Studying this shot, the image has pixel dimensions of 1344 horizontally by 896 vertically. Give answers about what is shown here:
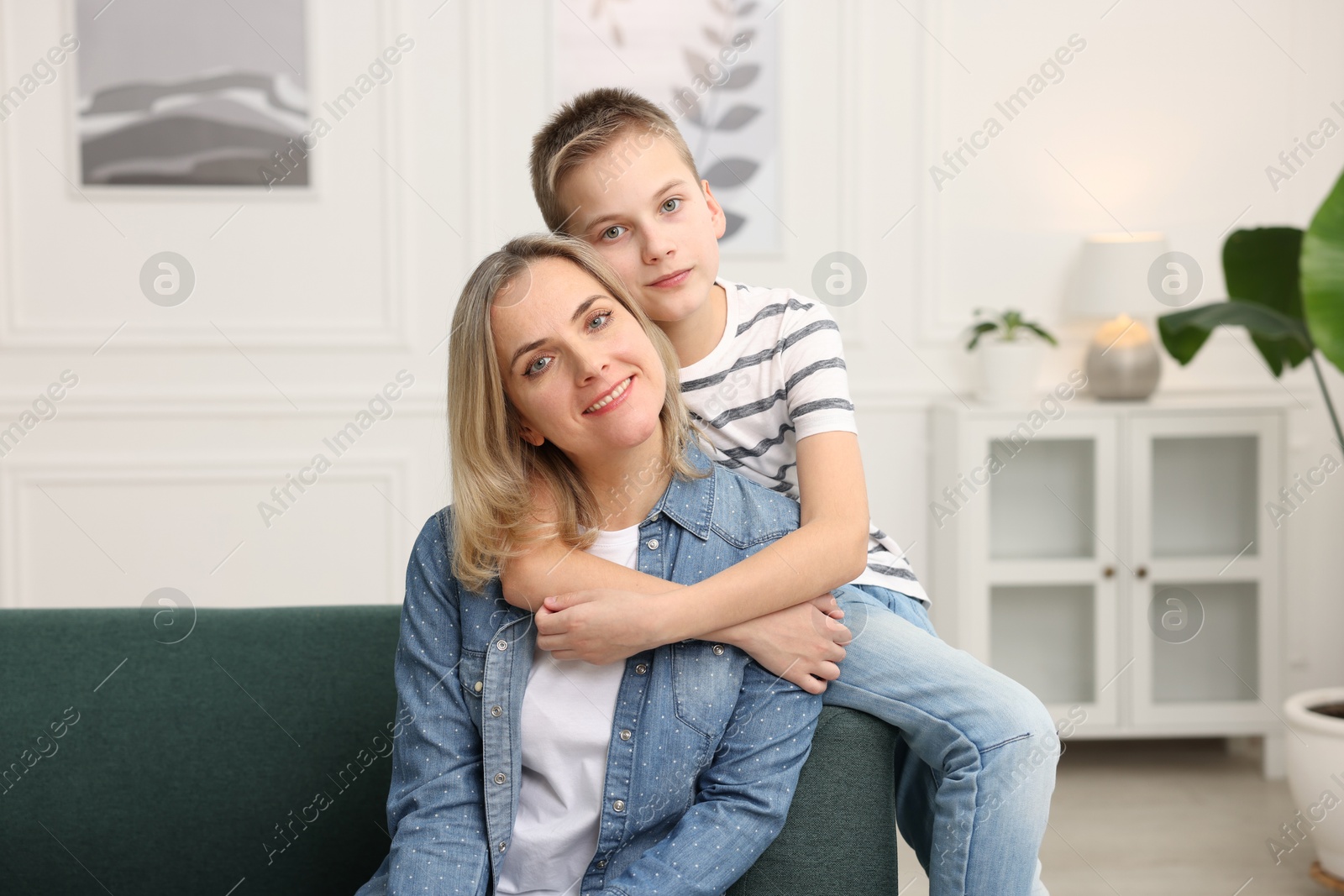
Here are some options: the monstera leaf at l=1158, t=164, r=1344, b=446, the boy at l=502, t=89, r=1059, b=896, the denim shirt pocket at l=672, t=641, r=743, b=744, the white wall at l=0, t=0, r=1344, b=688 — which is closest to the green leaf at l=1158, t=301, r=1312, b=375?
the monstera leaf at l=1158, t=164, r=1344, b=446

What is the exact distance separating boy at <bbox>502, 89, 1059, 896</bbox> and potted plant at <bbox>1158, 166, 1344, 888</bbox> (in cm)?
118

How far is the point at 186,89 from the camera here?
3119 millimetres

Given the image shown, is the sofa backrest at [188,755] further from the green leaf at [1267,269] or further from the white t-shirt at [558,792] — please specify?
the green leaf at [1267,269]

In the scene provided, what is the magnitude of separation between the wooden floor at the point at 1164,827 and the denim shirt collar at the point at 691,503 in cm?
147

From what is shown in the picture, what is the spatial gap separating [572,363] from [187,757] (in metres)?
0.87

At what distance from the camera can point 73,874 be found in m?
1.52

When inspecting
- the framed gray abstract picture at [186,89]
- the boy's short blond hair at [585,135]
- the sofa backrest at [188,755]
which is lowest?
the sofa backrest at [188,755]

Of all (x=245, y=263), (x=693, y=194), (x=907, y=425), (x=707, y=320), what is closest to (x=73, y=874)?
(x=707, y=320)

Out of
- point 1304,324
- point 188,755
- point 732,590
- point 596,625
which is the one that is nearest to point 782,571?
point 732,590

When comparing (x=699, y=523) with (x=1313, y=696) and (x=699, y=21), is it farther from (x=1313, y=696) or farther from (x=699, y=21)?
(x=699, y=21)

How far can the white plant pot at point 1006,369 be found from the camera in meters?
3.12

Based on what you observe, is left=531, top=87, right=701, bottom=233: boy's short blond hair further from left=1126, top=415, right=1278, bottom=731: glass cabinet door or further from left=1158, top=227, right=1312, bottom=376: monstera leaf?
left=1126, top=415, right=1278, bottom=731: glass cabinet door

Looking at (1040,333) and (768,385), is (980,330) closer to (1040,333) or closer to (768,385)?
(1040,333)

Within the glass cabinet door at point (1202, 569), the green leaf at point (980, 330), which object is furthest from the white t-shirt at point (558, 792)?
the glass cabinet door at point (1202, 569)
